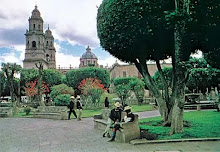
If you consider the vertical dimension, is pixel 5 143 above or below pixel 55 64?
below

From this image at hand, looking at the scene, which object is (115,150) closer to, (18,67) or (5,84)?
(18,67)

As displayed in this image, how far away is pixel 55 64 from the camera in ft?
266

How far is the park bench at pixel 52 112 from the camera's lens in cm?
1544

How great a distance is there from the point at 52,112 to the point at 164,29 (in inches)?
467

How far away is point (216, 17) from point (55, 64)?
7748 cm

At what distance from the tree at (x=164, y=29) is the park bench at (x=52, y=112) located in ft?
26.5

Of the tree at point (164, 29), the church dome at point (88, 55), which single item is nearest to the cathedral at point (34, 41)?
the church dome at point (88, 55)

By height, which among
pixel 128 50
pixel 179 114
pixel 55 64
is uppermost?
pixel 55 64

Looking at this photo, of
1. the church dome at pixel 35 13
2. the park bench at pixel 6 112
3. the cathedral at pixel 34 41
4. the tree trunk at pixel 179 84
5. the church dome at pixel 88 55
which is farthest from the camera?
the church dome at pixel 88 55

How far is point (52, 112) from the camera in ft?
54.9

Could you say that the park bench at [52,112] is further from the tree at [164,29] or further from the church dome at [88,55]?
the church dome at [88,55]

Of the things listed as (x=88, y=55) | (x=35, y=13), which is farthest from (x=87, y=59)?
(x=35, y=13)

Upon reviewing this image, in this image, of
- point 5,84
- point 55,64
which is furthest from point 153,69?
point 55,64

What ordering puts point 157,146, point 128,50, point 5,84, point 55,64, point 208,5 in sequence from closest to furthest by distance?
point 157,146 < point 208,5 < point 128,50 < point 5,84 < point 55,64
